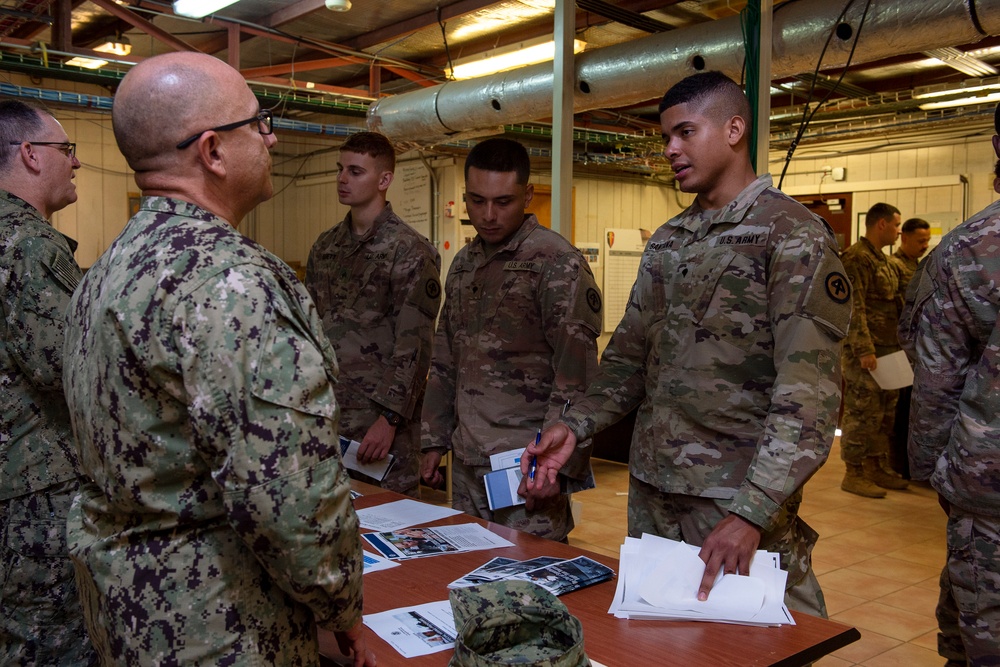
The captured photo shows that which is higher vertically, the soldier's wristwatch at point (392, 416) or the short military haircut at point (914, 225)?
the short military haircut at point (914, 225)

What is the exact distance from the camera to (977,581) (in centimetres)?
190

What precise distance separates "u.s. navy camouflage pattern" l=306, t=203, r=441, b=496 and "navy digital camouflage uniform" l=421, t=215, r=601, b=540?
0.34 meters

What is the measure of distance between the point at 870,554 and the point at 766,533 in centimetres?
318

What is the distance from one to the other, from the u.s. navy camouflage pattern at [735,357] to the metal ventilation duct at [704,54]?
164 cm

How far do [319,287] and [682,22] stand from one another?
3177mm

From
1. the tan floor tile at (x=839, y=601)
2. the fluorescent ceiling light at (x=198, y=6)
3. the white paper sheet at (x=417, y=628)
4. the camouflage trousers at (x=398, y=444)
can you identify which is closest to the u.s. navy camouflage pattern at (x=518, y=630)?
the white paper sheet at (x=417, y=628)

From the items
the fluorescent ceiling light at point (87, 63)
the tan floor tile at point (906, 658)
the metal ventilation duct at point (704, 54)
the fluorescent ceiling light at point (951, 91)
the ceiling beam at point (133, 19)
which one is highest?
the ceiling beam at point (133, 19)

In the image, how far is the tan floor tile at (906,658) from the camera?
124 inches

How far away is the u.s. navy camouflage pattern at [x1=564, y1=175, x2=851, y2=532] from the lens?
1678mm

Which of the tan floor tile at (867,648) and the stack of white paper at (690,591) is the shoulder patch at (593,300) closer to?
the stack of white paper at (690,591)

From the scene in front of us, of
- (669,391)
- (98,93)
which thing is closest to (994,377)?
(669,391)

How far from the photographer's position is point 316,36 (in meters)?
5.89

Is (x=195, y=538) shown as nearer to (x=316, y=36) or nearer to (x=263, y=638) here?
(x=263, y=638)

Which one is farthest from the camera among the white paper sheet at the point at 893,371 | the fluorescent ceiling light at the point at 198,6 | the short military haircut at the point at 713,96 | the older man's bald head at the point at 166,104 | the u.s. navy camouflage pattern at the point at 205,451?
the white paper sheet at the point at 893,371
